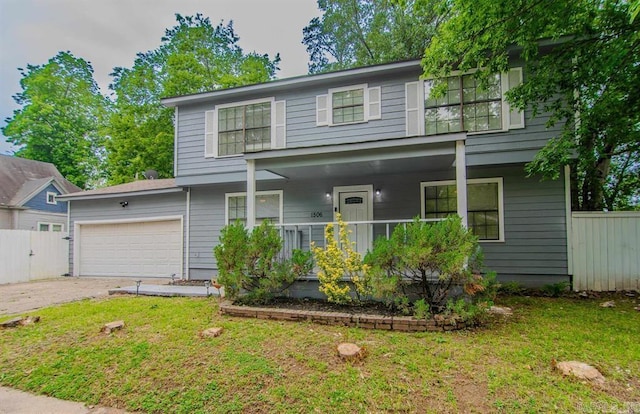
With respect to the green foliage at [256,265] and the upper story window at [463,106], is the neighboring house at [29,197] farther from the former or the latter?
the upper story window at [463,106]

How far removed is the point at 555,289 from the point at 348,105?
6524 mm

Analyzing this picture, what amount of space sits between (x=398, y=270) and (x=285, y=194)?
191 inches

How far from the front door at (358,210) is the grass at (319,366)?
367 centimetres

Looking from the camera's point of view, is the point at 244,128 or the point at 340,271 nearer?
the point at 340,271

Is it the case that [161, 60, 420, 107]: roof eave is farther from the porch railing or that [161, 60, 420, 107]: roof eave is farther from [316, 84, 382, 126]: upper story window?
the porch railing

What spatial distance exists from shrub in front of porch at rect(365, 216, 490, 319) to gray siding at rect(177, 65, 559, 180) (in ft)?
10.1

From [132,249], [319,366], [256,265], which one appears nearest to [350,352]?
[319,366]

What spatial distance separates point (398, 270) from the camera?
4.85 meters

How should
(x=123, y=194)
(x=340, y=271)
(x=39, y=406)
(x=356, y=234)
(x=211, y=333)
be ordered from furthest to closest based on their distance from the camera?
(x=123, y=194), (x=356, y=234), (x=340, y=271), (x=211, y=333), (x=39, y=406)

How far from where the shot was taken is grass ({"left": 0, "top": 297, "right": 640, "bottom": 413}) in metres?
2.76

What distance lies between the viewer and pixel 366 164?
20.8 ft

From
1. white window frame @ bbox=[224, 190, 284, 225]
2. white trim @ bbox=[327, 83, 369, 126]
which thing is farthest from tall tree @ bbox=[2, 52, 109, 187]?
white trim @ bbox=[327, 83, 369, 126]

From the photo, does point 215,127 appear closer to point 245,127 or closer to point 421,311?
point 245,127

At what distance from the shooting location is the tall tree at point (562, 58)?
232 inches
